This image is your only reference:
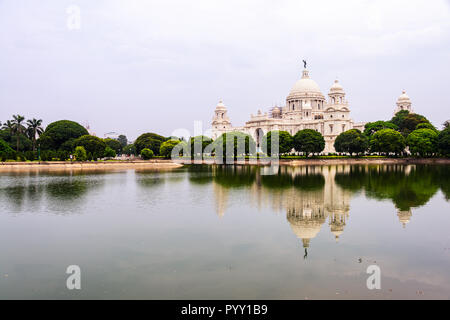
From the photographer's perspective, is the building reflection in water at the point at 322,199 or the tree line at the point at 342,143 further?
the tree line at the point at 342,143

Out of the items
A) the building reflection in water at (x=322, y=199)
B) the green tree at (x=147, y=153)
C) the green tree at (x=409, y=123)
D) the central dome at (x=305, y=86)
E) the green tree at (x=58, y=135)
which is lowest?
the building reflection in water at (x=322, y=199)

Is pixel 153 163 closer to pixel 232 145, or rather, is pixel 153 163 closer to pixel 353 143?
pixel 232 145

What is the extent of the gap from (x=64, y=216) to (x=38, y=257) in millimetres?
6954

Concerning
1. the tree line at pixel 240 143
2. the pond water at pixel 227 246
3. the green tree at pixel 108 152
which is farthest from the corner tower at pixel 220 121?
the pond water at pixel 227 246

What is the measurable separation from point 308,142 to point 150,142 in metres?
39.1

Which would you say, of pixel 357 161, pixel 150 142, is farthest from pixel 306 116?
pixel 150 142

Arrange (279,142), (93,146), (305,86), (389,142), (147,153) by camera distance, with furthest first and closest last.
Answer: (305,86)
(147,153)
(279,142)
(93,146)
(389,142)

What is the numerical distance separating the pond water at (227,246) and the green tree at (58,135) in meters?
67.7

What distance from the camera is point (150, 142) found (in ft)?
324

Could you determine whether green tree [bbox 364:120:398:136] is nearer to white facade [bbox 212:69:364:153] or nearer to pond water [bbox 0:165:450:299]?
white facade [bbox 212:69:364:153]

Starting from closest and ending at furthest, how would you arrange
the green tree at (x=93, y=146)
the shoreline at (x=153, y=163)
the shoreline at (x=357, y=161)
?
the shoreline at (x=153, y=163), the shoreline at (x=357, y=161), the green tree at (x=93, y=146)

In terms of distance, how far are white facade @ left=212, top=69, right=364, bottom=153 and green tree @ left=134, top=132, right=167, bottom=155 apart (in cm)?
2653

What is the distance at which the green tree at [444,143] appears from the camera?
240 feet

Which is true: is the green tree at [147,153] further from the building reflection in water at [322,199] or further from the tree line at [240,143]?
the building reflection in water at [322,199]
